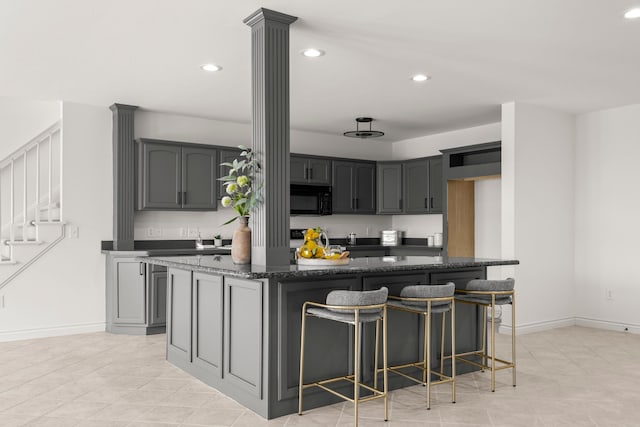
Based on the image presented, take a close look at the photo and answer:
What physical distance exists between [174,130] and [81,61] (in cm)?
216

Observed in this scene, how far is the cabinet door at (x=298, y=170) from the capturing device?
7.59 metres

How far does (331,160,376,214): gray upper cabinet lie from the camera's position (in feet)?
26.3

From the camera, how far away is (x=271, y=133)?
3684 millimetres

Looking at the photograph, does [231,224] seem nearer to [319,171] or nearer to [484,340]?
[319,171]

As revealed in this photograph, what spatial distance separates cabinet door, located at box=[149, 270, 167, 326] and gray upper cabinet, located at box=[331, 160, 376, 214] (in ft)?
9.41

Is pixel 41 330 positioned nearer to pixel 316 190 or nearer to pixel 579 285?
pixel 316 190

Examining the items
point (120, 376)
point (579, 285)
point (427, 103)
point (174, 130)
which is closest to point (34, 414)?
point (120, 376)

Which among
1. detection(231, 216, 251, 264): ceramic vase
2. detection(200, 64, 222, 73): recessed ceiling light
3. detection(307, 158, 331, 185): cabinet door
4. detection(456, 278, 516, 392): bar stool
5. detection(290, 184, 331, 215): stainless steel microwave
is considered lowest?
detection(456, 278, 516, 392): bar stool

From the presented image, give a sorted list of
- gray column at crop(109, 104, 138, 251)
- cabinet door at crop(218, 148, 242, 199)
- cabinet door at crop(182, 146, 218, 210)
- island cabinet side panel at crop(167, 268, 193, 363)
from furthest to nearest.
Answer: cabinet door at crop(218, 148, 242, 199) < cabinet door at crop(182, 146, 218, 210) < gray column at crop(109, 104, 138, 251) < island cabinet side panel at crop(167, 268, 193, 363)

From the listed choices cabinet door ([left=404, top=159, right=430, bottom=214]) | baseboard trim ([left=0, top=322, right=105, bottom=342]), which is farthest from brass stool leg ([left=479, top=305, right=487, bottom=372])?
baseboard trim ([left=0, top=322, right=105, bottom=342])

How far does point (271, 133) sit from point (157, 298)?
315cm

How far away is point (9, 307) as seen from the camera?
575 centimetres

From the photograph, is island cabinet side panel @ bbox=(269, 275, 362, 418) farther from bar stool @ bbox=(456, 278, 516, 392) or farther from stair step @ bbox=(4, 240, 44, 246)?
stair step @ bbox=(4, 240, 44, 246)

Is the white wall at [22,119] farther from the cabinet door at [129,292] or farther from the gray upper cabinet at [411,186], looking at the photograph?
the gray upper cabinet at [411,186]
